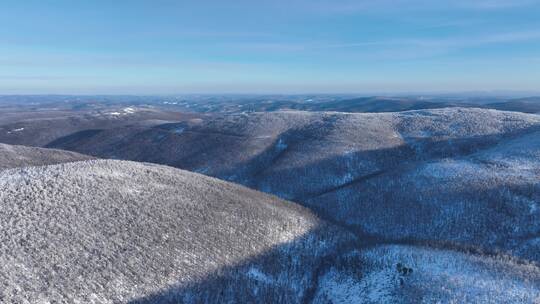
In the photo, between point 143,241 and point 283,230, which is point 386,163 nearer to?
point 283,230

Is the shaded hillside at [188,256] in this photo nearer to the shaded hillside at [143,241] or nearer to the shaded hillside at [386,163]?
the shaded hillside at [143,241]

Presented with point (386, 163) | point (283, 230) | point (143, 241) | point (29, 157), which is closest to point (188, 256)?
point (143, 241)

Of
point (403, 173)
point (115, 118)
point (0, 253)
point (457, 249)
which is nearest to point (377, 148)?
point (403, 173)

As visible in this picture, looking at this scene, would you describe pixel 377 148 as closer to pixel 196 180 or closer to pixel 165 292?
pixel 196 180

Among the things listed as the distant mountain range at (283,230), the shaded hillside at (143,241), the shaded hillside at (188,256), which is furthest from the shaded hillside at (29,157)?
the shaded hillside at (188,256)

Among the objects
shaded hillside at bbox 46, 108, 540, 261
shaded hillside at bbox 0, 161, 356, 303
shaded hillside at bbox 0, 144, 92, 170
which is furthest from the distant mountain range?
shaded hillside at bbox 0, 144, 92, 170
